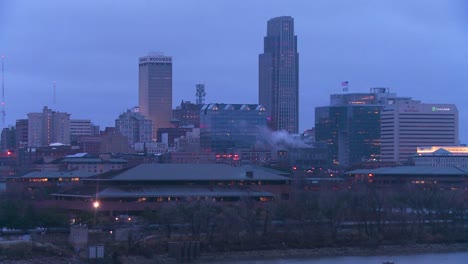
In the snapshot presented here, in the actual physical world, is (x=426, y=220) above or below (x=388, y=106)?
below

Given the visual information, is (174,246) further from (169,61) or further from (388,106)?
(169,61)

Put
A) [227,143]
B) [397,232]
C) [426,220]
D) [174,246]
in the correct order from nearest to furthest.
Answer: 1. [174,246]
2. [397,232]
3. [426,220]
4. [227,143]

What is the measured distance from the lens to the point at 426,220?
137 feet

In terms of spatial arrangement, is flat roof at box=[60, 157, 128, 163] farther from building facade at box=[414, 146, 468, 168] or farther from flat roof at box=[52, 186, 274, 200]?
flat roof at box=[52, 186, 274, 200]

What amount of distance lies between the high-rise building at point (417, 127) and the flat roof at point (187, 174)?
187ft

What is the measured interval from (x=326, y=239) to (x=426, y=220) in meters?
6.55

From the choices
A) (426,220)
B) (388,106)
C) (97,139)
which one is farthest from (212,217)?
(97,139)

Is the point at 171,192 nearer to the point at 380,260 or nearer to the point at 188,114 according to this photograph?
the point at 380,260

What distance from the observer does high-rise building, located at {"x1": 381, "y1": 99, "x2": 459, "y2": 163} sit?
10369 centimetres

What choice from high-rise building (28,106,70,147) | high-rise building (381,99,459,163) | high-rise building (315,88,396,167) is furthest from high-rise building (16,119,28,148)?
high-rise building (381,99,459,163)

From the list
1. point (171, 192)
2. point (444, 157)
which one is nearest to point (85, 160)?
point (444, 157)

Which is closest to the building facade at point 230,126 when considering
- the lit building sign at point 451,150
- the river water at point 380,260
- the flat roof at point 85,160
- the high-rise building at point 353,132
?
the high-rise building at point 353,132

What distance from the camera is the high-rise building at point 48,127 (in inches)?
5037

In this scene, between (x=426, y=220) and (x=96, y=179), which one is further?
(x=96, y=179)
